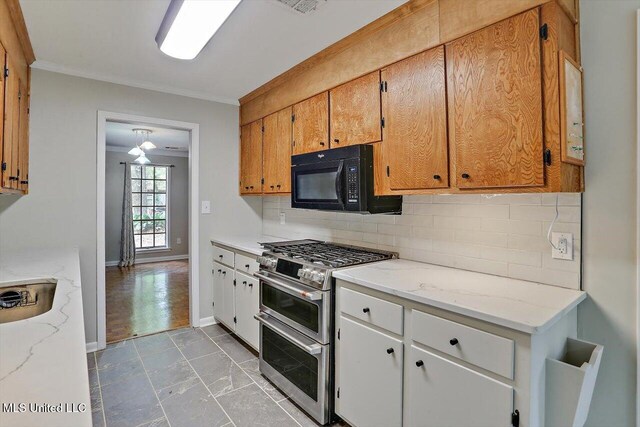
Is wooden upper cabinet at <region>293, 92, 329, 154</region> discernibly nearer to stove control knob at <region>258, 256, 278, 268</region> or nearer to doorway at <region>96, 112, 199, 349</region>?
stove control knob at <region>258, 256, 278, 268</region>

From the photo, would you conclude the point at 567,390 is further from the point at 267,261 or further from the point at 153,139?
the point at 153,139

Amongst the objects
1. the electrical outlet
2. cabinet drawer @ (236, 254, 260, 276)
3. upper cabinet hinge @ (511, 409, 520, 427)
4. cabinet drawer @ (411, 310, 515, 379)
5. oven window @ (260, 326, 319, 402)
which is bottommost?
oven window @ (260, 326, 319, 402)

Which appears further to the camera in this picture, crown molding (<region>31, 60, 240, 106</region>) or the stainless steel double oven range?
crown molding (<region>31, 60, 240, 106</region>)

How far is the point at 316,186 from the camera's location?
2.46m

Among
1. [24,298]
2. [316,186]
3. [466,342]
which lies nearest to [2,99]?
[24,298]

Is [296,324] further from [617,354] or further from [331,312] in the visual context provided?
[617,354]

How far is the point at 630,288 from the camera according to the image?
4.66ft

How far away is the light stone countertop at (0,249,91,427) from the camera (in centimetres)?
61

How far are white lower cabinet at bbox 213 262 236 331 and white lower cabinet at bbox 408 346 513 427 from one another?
6.39ft

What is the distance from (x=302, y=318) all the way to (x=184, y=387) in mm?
1028

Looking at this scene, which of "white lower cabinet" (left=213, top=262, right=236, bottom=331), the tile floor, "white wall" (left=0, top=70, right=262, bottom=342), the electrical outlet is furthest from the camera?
"white lower cabinet" (left=213, top=262, right=236, bottom=331)

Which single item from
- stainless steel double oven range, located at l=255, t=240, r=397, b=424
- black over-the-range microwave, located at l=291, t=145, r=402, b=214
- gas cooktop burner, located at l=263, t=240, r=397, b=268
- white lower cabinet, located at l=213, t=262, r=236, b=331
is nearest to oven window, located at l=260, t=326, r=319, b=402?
stainless steel double oven range, located at l=255, t=240, r=397, b=424

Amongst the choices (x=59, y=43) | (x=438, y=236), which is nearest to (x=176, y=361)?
(x=438, y=236)

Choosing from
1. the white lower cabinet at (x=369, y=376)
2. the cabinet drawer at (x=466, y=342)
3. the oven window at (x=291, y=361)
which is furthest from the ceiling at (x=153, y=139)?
the cabinet drawer at (x=466, y=342)
